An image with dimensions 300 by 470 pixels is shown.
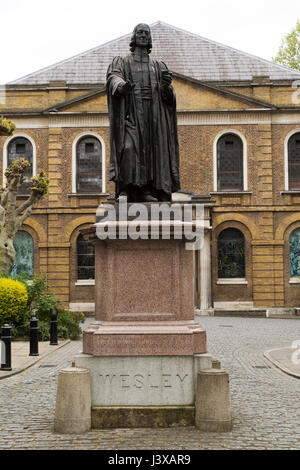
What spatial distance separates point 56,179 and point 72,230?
253cm

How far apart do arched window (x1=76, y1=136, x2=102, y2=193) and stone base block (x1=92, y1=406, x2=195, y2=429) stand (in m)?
22.2

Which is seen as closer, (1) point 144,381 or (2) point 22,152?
(1) point 144,381

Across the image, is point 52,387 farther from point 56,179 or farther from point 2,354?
point 56,179

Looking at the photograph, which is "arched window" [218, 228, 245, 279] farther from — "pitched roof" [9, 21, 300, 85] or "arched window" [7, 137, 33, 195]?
"arched window" [7, 137, 33, 195]

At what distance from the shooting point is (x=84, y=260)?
27.0 metres

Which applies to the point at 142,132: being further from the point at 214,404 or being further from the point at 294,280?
the point at 294,280

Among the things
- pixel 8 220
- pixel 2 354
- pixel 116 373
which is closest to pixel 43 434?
pixel 116 373

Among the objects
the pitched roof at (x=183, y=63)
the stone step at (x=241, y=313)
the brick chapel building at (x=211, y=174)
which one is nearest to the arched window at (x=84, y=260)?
the brick chapel building at (x=211, y=174)

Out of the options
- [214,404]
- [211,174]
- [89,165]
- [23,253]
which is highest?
[89,165]

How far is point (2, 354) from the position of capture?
11234 millimetres

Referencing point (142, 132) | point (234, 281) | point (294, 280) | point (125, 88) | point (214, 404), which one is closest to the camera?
point (214, 404)

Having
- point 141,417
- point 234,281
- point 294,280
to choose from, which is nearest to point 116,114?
point 141,417

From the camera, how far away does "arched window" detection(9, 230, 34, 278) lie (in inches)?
1071

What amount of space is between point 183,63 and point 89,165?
7.87 m
